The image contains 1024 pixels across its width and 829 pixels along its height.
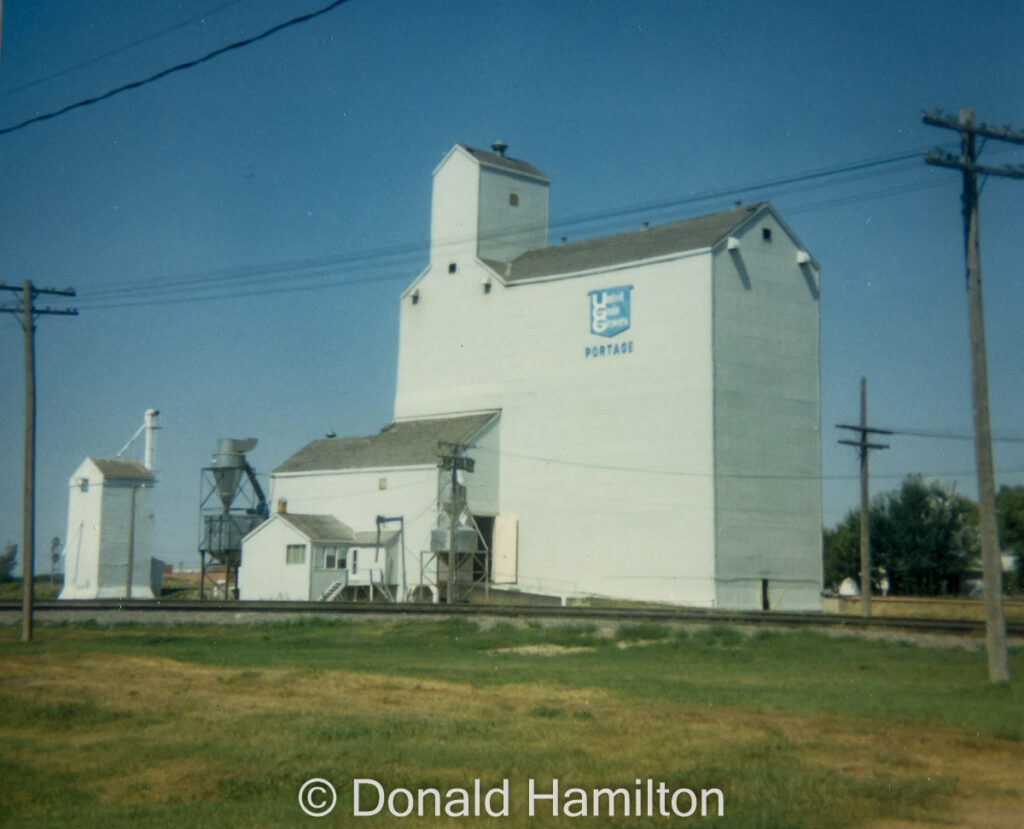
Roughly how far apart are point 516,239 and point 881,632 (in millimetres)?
38842

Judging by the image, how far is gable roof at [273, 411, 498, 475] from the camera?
58344mm

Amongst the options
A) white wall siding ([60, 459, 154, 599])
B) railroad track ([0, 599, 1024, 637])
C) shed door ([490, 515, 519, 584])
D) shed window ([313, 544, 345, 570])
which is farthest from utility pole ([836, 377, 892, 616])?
white wall siding ([60, 459, 154, 599])

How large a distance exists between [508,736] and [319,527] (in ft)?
153

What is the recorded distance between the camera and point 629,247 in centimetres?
5681

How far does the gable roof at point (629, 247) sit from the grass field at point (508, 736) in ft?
102

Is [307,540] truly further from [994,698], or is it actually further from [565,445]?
[994,698]

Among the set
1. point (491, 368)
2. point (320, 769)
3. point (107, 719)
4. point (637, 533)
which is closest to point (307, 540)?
point (491, 368)

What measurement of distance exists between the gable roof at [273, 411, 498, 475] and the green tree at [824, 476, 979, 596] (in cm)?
2303

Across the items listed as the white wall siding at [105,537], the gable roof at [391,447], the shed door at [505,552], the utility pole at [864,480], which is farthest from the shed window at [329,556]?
the utility pole at [864,480]

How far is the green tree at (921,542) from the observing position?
62.5 metres

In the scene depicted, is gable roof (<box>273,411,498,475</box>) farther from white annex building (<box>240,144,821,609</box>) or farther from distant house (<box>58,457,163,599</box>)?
distant house (<box>58,457,163,599</box>)

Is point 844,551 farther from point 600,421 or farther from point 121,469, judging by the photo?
point 121,469

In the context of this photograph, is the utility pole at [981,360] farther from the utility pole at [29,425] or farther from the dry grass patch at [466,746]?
the utility pole at [29,425]

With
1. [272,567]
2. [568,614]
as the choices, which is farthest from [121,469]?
[568,614]
